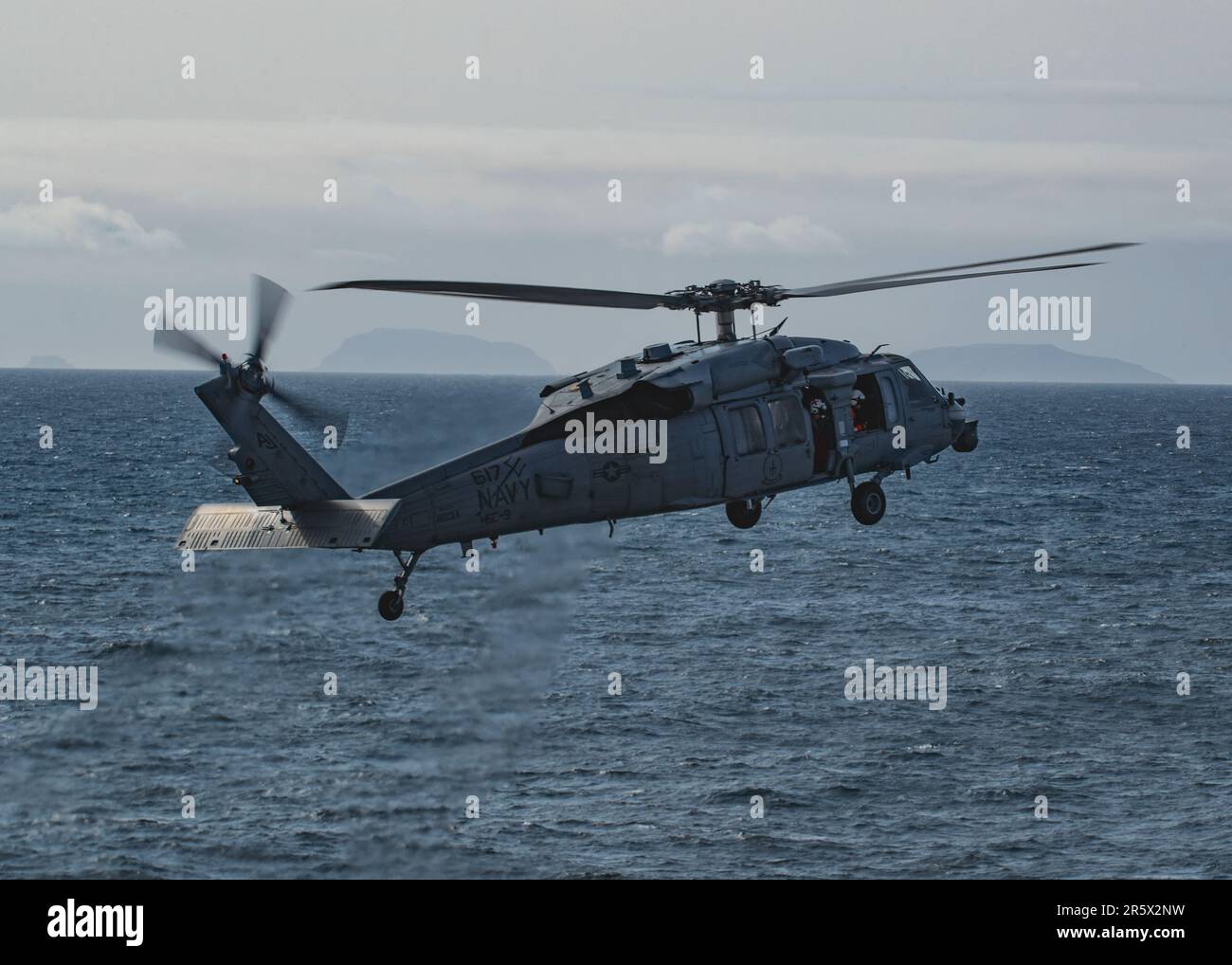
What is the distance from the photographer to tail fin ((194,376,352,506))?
1266 inches

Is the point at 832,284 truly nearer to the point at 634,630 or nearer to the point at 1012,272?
the point at 1012,272

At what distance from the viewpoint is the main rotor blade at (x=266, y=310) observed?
31562 mm

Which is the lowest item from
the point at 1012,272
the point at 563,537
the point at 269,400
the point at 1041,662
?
the point at 1041,662

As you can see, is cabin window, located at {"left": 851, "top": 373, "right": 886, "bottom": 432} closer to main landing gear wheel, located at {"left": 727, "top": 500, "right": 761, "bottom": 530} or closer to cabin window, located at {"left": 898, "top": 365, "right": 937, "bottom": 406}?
cabin window, located at {"left": 898, "top": 365, "right": 937, "bottom": 406}

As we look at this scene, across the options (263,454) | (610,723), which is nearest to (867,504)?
(263,454)

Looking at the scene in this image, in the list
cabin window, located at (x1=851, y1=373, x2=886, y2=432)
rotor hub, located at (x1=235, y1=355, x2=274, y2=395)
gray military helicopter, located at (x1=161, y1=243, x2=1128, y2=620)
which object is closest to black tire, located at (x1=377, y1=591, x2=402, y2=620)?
gray military helicopter, located at (x1=161, y1=243, x2=1128, y2=620)

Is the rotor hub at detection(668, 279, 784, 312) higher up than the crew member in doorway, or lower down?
higher up

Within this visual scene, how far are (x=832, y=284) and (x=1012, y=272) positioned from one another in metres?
6.34

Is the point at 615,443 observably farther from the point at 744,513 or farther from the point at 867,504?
the point at 867,504

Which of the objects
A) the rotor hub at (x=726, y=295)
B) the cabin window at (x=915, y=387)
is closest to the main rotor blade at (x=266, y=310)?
the rotor hub at (x=726, y=295)

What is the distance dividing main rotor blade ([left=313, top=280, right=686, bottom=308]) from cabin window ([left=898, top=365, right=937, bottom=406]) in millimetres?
7127

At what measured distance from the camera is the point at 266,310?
32.0 meters
